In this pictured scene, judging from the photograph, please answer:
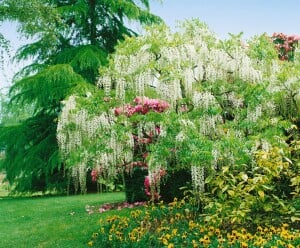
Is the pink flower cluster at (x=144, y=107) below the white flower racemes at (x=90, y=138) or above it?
above

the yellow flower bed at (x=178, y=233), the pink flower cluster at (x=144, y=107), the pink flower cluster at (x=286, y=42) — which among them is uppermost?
the pink flower cluster at (x=286, y=42)

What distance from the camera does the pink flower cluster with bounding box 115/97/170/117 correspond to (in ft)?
27.0

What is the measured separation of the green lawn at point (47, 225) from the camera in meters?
7.44

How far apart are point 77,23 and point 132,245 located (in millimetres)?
12422

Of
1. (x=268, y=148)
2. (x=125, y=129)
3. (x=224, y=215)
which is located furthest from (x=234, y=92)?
(x=224, y=215)

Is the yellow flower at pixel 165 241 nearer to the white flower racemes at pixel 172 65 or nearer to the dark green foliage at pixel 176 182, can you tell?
the white flower racemes at pixel 172 65

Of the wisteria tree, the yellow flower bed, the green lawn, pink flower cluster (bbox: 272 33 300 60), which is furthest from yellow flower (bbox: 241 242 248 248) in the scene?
pink flower cluster (bbox: 272 33 300 60)

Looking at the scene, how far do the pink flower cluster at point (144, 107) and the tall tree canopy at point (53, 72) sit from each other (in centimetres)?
568

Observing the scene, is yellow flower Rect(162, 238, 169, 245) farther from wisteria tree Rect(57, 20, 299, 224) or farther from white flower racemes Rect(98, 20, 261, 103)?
white flower racemes Rect(98, 20, 261, 103)

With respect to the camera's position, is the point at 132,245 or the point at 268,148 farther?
the point at 268,148

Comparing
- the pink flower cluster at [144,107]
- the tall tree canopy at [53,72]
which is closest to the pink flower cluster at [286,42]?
the tall tree canopy at [53,72]

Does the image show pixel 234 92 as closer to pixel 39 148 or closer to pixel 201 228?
pixel 201 228

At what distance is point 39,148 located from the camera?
15727 mm

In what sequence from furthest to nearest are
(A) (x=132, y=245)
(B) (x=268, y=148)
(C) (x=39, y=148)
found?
(C) (x=39, y=148) → (B) (x=268, y=148) → (A) (x=132, y=245)
